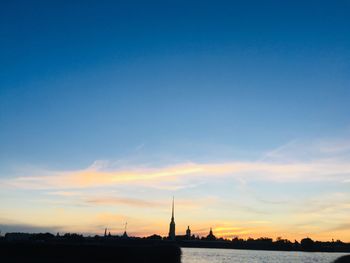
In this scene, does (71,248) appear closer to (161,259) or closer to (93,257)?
(93,257)

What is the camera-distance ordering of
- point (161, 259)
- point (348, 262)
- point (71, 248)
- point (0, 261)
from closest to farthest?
1. point (0, 261)
2. point (71, 248)
3. point (161, 259)
4. point (348, 262)

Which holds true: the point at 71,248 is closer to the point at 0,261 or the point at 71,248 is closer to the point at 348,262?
the point at 0,261

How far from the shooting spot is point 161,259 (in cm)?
9731

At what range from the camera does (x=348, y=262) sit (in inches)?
4294

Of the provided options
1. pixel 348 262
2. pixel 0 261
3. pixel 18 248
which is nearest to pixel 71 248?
pixel 18 248

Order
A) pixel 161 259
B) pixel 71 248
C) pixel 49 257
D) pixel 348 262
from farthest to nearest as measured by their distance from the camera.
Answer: pixel 348 262 → pixel 161 259 → pixel 71 248 → pixel 49 257

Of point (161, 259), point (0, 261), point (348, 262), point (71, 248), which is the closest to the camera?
point (0, 261)

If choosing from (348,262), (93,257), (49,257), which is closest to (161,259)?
(93,257)

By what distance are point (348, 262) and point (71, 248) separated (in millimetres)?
80124

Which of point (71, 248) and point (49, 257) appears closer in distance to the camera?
point (49, 257)

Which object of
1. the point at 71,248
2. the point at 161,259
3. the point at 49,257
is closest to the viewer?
the point at 49,257

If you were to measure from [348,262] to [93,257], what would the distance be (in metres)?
75.5

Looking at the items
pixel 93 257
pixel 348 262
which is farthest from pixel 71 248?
pixel 348 262

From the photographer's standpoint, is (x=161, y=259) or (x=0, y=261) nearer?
(x=0, y=261)
